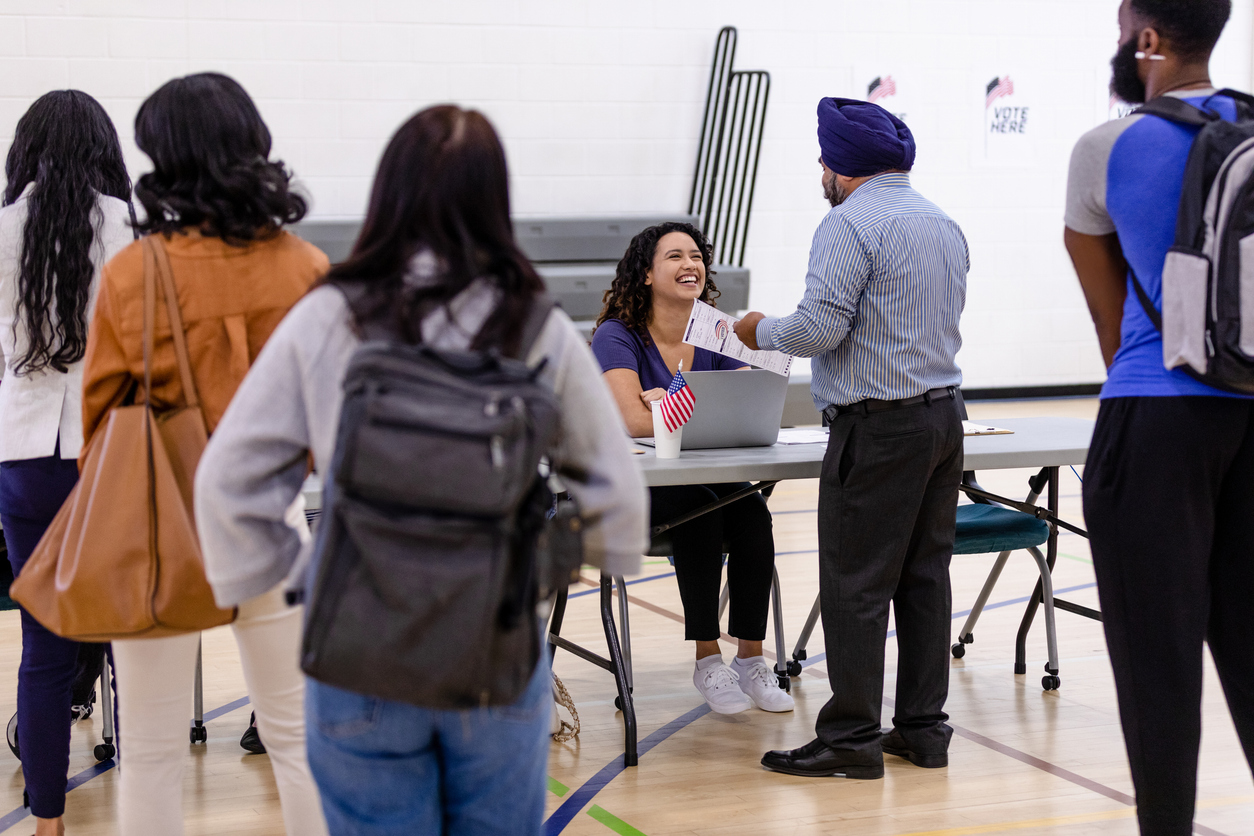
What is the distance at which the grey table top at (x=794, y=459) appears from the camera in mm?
2555

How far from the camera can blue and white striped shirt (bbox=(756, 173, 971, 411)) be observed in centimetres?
238

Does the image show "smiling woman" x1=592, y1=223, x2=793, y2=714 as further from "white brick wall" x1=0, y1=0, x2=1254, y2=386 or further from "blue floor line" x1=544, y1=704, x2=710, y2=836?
"white brick wall" x1=0, y1=0, x2=1254, y2=386

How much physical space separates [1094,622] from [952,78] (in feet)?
15.2

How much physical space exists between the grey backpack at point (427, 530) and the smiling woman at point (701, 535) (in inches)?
72.3

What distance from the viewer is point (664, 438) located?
2652 millimetres

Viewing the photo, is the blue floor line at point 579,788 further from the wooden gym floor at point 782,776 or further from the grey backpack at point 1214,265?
the grey backpack at point 1214,265

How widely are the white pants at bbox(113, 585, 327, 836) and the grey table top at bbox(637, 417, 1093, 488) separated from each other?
113 centimetres

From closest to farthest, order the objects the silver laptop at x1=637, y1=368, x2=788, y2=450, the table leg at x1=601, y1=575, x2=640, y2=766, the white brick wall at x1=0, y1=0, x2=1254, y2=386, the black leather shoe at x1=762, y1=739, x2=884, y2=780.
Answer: the black leather shoe at x1=762, y1=739, x2=884, y2=780 → the table leg at x1=601, y1=575, x2=640, y2=766 → the silver laptop at x1=637, y1=368, x2=788, y2=450 → the white brick wall at x1=0, y1=0, x2=1254, y2=386

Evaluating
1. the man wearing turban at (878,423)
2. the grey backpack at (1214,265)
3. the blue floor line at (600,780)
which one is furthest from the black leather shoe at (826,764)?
the grey backpack at (1214,265)

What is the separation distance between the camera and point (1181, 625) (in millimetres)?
1572

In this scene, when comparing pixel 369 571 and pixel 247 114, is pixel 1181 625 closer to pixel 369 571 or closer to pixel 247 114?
pixel 369 571

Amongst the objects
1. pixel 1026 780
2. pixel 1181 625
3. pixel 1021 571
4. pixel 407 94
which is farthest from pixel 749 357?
pixel 407 94

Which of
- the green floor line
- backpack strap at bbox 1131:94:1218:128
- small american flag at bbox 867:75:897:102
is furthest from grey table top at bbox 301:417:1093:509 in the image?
small american flag at bbox 867:75:897:102

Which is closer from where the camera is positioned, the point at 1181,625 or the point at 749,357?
the point at 1181,625
